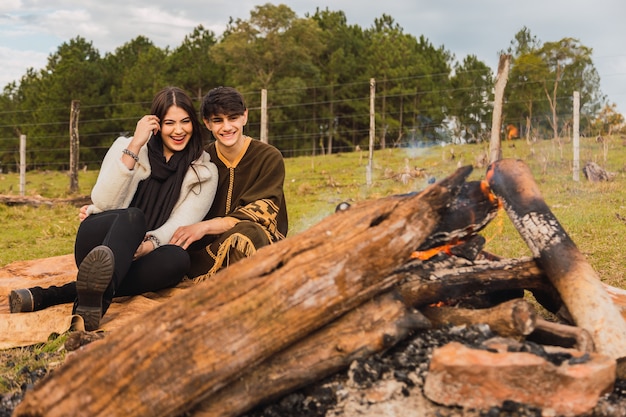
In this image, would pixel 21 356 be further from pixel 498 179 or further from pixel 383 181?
pixel 383 181

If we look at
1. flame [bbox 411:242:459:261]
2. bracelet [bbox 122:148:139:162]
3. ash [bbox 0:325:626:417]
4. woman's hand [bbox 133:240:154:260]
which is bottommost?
ash [bbox 0:325:626:417]

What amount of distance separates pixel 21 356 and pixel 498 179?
9.62 ft

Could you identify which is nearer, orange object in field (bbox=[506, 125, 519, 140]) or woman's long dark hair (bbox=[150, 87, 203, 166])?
woman's long dark hair (bbox=[150, 87, 203, 166])

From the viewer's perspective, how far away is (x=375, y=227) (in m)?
2.68

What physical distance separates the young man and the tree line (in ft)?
83.5

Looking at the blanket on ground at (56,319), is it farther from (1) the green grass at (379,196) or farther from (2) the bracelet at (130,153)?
(2) the bracelet at (130,153)

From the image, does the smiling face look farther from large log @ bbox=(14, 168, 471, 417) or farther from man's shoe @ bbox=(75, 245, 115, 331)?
large log @ bbox=(14, 168, 471, 417)

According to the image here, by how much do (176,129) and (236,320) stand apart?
2102 mm

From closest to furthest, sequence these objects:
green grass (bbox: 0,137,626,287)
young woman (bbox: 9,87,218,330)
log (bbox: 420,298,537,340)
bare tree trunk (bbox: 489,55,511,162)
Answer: log (bbox: 420,298,537,340)
young woman (bbox: 9,87,218,330)
green grass (bbox: 0,137,626,287)
bare tree trunk (bbox: 489,55,511,162)

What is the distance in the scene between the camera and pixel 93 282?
3.52 meters

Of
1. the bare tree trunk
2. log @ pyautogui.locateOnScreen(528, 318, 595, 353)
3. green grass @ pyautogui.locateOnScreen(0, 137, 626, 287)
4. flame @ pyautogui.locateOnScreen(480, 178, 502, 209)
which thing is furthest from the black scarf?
the bare tree trunk

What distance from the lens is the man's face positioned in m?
4.44

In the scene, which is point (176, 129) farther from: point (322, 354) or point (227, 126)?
point (322, 354)

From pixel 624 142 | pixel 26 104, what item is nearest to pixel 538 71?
pixel 624 142
